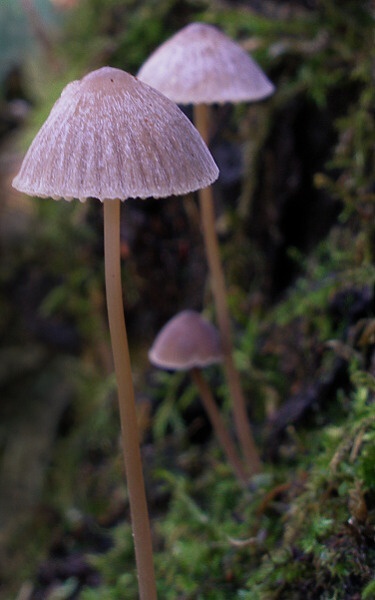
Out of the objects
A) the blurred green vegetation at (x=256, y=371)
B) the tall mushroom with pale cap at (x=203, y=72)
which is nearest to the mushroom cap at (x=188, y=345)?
the blurred green vegetation at (x=256, y=371)

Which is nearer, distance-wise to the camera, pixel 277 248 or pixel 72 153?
pixel 72 153

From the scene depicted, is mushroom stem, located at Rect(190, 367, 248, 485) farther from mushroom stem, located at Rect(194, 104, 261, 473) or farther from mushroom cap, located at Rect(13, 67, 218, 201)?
mushroom cap, located at Rect(13, 67, 218, 201)

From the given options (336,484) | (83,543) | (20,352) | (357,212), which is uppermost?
(357,212)

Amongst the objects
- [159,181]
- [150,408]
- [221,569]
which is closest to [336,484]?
[221,569]

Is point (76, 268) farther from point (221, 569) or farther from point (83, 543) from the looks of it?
point (221, 569)

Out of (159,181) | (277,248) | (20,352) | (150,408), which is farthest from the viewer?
(20,352)

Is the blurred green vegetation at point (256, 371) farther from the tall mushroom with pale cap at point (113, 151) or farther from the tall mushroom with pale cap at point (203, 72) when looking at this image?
the tall mushroom with pale cap at point (113, 151)

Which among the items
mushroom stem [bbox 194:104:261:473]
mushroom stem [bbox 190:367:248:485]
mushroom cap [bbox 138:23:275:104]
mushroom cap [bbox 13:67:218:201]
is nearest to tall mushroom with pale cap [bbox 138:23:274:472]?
mushroom cap [bbox 138:23:275:104]
